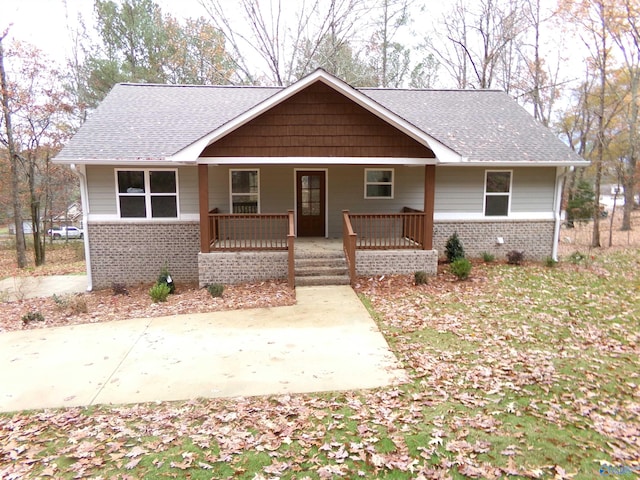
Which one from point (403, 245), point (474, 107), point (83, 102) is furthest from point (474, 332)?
point (83, 102)

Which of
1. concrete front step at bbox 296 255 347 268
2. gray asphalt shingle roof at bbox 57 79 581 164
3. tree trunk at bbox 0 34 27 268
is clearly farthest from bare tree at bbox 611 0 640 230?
tree trunk at bbox 0 34 27 268

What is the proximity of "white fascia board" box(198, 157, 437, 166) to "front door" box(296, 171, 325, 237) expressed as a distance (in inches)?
107

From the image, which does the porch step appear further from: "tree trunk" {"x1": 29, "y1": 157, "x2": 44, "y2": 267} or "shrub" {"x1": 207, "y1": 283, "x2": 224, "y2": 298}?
"tree trunk" {"x1": 29, "y1": 157, "x2": 44, "y2": 267}

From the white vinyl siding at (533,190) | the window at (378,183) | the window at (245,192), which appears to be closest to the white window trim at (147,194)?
the window at (245,192)

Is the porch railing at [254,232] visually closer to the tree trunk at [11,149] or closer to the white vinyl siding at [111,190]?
the white vinyl siding at [111,190]

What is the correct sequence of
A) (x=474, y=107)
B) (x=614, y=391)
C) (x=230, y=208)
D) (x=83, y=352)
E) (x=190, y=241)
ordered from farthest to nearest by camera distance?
(x=474, y=107) < (x=230, y=208) < (x=190, y=241) < (x=83, y=352) < (x=614, y=391)

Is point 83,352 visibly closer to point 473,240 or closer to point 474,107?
point 473,240

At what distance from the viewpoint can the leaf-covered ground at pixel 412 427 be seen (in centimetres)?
349

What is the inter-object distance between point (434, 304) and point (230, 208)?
6662mm

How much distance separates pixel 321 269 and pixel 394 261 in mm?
1874

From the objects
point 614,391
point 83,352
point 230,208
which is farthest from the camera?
point 230,208

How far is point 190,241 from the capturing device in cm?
1143

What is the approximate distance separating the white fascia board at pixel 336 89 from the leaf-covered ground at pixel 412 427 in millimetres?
4799

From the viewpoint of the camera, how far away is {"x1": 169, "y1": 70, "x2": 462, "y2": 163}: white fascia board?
29.6 feet
